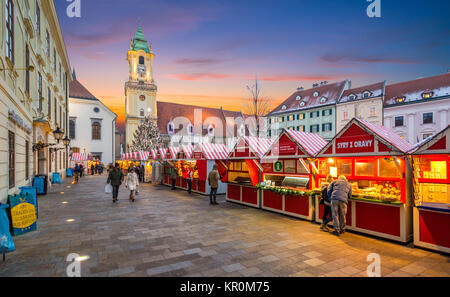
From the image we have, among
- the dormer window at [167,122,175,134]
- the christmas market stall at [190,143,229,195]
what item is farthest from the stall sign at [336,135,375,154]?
the dormer window at [167,122,175,134]

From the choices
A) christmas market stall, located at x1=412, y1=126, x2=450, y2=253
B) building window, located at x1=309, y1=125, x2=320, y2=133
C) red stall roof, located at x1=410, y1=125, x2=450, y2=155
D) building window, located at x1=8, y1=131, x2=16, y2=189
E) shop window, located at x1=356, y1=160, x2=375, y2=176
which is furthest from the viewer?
building window, located at x1=309, y1=125, x2=320, y2=133

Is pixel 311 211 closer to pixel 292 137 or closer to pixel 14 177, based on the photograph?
pixel 292 137

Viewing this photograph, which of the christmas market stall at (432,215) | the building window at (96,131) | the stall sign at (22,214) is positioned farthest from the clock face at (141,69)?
the christmas market stall at (432,215)

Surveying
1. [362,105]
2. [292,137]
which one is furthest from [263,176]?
[362,105]

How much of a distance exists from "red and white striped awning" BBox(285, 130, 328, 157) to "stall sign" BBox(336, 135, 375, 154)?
1044mm

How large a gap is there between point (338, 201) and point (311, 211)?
5.64 feet

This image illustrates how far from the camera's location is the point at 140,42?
56.7 metres


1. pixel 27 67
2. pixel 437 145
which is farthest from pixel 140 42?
pixel 437 145

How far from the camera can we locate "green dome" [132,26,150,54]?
183 feet

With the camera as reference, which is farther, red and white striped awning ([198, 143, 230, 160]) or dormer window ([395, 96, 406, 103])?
dormer window ([395, 96, 406, 103])

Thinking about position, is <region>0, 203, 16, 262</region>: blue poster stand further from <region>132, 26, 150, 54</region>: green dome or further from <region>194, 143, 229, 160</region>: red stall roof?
<region>132, 26, 150, 54</region>: green dome

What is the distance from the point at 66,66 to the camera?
27516mm

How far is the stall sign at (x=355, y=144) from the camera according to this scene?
7449 mm

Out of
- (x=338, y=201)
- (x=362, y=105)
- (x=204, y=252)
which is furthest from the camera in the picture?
(x=362, y=105)
